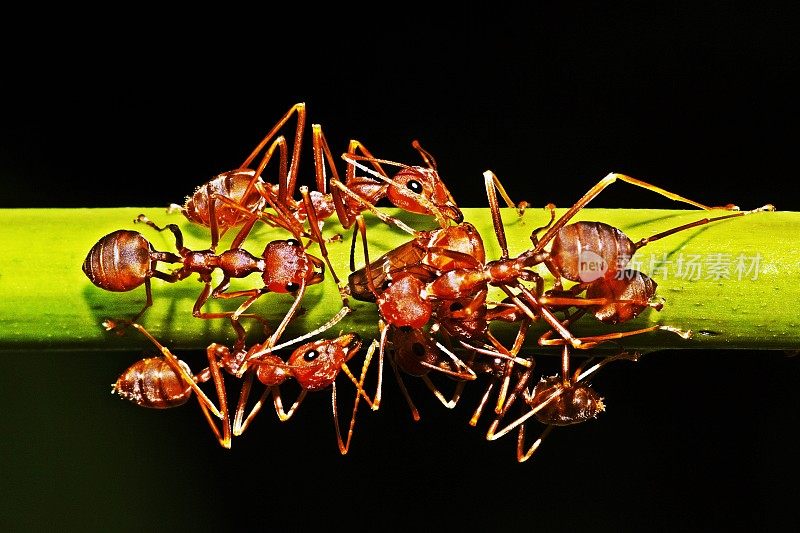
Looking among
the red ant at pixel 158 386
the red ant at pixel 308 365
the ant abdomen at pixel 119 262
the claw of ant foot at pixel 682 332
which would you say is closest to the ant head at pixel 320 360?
the red ant at pixel 308 365

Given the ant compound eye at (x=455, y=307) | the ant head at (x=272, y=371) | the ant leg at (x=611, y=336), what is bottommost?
the ant head at (x=272, y=371)

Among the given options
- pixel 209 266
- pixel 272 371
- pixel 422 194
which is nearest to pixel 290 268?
pixel 209 266

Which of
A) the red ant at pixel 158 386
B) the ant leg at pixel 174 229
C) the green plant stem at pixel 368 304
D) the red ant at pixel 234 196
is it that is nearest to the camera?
the green plant stem at pixel 368 304

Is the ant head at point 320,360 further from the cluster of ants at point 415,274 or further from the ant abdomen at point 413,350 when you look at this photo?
the ant abdomen at point 413,350

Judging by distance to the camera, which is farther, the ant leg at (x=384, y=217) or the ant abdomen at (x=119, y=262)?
the ant leg at (x=384, y=217)

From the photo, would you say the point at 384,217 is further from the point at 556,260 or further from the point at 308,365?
the point at 308,365
